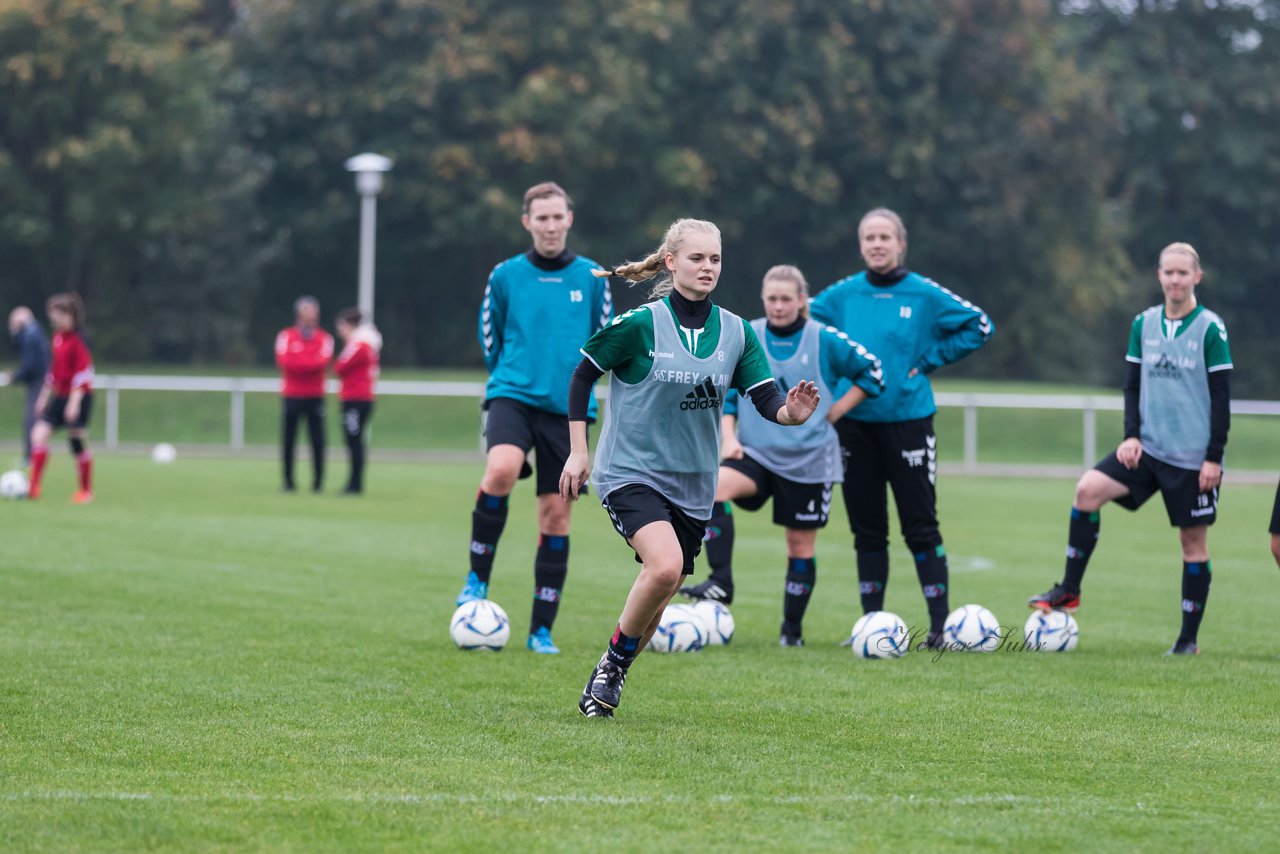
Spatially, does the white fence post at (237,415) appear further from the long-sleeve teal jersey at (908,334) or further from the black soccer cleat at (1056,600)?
the black soccer cleat at (1056,600)

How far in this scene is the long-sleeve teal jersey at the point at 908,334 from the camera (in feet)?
28.7

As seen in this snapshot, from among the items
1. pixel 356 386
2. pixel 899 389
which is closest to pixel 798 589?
pixel 899 389

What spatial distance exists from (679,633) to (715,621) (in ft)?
1.03

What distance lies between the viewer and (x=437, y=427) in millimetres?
32656

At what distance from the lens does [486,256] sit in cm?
4172

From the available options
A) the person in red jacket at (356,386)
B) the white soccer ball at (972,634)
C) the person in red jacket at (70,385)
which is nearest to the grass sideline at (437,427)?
the person in red jacket at (356,386)

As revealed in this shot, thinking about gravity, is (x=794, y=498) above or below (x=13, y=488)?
Answer: above

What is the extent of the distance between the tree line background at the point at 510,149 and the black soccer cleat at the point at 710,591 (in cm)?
2587

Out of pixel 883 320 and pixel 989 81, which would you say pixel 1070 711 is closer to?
pixel 883 320

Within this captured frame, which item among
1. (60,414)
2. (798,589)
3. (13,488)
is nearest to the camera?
(798,589)

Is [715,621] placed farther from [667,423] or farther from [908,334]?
[667,423]

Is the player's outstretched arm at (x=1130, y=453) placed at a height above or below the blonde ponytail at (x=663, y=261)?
below

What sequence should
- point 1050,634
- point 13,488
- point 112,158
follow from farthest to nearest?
1. point 112,158
2. point 13,488
3. point 1050,634

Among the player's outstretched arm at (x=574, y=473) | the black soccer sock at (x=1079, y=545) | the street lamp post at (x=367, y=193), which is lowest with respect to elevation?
the black soccer sock at (x=1079, y=545)
